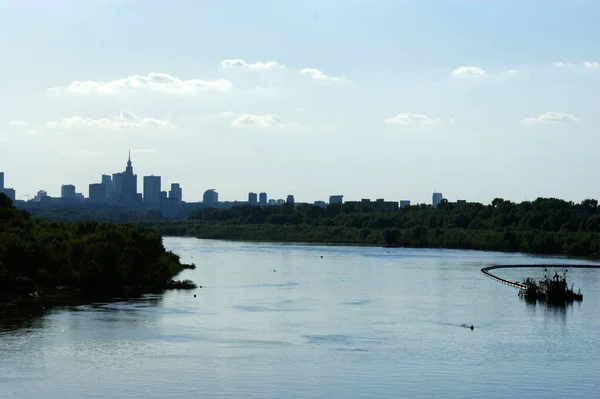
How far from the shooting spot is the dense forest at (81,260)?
10800cm

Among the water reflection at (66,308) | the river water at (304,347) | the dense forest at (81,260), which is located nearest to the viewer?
the river water at (304,347)

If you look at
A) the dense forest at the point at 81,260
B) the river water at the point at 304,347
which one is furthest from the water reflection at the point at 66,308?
the dense forest at the point at 81,260

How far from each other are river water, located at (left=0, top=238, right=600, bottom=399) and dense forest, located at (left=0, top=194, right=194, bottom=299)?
301 inches

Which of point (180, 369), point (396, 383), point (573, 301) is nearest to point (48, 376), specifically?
point (180, 369)

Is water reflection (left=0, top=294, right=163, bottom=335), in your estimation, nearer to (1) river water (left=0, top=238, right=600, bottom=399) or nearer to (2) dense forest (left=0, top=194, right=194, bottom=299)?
(1) river water (left=0, top=238, right=600, bottom=399)

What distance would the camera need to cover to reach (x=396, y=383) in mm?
63406

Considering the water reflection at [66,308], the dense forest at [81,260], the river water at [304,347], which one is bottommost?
the river water at [304,347]

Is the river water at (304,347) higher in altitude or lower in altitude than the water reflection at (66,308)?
lower

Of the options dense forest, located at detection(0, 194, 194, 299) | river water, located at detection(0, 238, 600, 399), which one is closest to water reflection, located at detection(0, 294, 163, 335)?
river water, located at detection(0, 238, 600, 399)

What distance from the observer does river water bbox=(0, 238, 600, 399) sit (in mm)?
61719

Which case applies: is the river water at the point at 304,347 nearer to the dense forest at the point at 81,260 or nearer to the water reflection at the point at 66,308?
the water reflection at the point at 66,308

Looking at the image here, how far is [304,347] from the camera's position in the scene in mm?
77062

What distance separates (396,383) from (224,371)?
12499 millimetres

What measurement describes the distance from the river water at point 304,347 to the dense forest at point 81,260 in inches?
301
